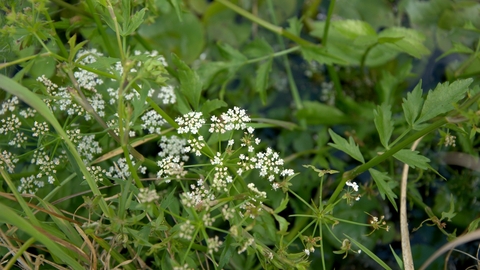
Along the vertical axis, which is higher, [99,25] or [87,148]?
[99,25]

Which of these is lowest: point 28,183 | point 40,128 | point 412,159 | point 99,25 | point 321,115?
point 321,115

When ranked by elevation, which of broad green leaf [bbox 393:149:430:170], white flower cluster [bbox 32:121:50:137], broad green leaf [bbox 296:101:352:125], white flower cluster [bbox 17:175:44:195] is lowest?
broad green leaf [bbox 296:101:352:125]

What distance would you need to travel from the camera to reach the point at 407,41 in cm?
184

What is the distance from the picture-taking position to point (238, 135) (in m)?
2.01

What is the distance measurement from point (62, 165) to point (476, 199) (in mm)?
1625

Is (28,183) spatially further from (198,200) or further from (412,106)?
(412,106)

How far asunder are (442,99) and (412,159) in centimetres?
20

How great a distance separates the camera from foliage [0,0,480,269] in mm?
1165

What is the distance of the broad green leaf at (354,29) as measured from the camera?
1.88 metres

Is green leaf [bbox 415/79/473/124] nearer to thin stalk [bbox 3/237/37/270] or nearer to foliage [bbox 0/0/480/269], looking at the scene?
foliage [bbox 0/0/480/269]

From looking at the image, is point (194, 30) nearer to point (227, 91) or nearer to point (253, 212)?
point (227, 91)

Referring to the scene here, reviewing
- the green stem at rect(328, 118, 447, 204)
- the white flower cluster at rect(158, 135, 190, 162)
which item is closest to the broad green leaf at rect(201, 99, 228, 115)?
the white flower cluster at rect(158, 135, 190, 162)

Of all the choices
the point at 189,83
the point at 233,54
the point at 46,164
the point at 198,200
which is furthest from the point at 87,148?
the point at 233,54

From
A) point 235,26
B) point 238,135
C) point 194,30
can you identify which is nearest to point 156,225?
point 238,135
